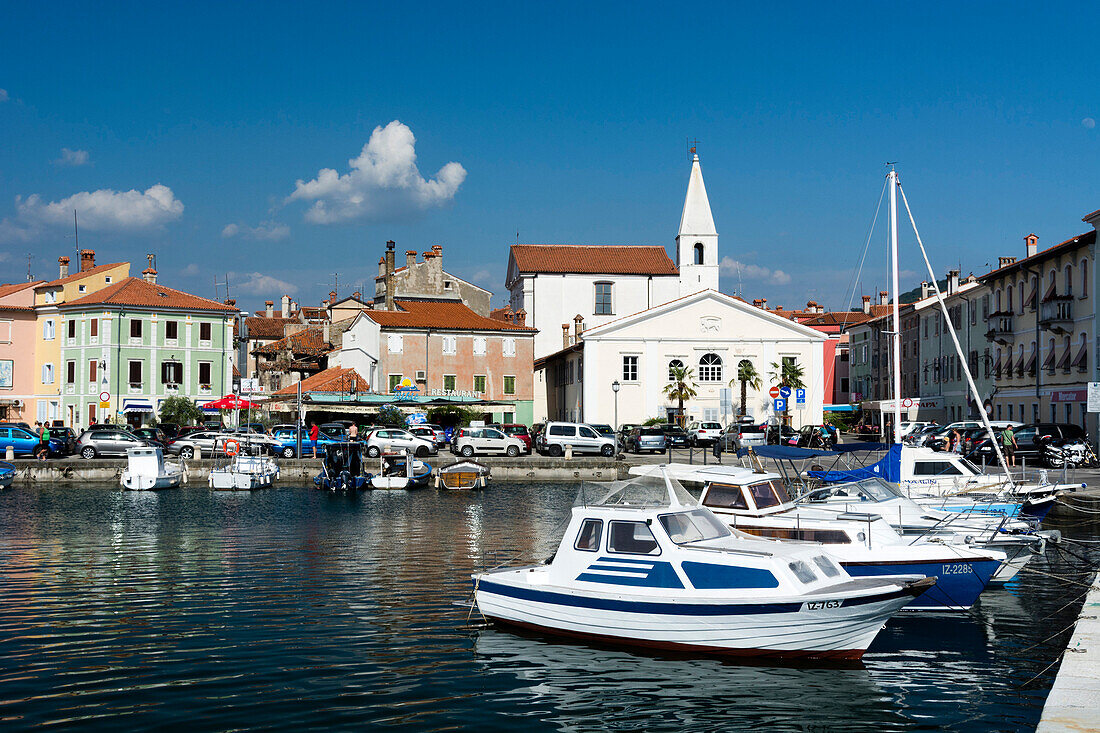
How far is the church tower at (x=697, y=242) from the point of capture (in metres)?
95.9

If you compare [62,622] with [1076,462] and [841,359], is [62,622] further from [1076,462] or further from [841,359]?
[841,359]

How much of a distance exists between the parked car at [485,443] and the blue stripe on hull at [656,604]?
39578 mm

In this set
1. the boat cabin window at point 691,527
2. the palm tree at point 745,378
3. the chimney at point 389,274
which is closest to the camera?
the boat cabin window at point 691,527

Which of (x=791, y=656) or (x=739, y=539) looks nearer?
(x=791, y=656)

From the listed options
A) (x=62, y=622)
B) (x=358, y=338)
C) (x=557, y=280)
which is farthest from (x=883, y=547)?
(x=557, y=280)

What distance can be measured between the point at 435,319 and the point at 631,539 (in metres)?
63.4

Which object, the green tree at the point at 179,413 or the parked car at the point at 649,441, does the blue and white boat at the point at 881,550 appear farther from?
the green tree at the point at 179,413

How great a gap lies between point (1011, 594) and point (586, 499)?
10482 millimetres

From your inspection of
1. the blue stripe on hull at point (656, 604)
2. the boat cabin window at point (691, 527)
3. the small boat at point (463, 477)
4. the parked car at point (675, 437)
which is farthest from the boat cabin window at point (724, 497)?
the parked car at point (675, 437)

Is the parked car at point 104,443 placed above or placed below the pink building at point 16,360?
below

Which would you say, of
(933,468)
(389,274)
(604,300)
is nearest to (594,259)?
(604,300)

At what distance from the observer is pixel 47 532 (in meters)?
30.8

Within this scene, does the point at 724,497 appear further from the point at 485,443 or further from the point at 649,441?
the point at 649,441

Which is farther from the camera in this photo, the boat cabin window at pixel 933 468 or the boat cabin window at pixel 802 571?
the boat cabin window at pixel 933 468
